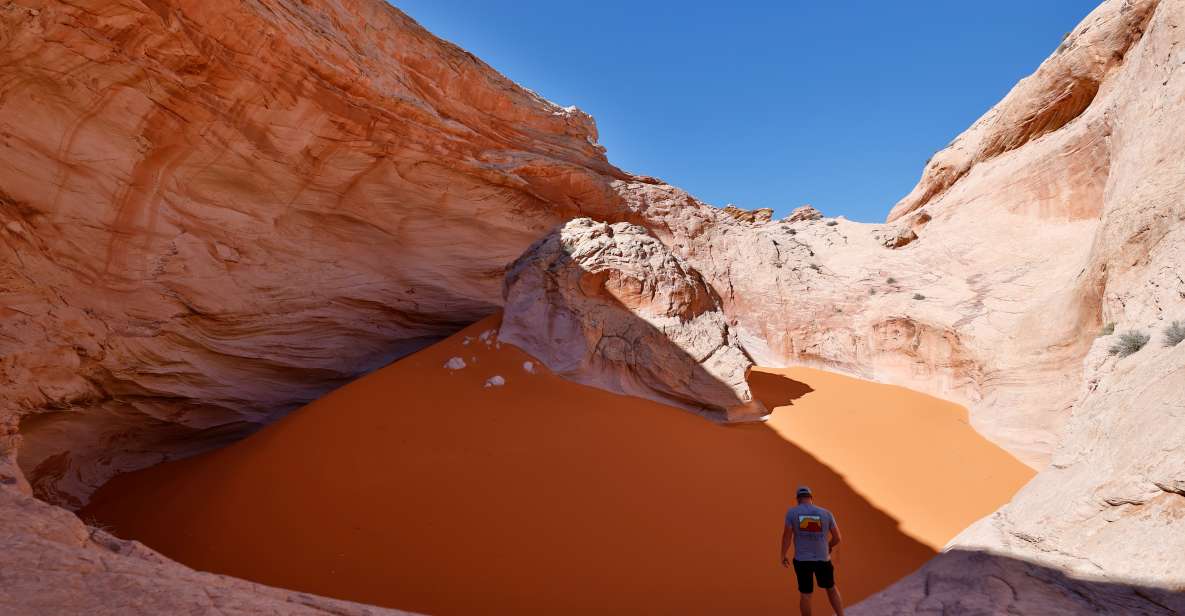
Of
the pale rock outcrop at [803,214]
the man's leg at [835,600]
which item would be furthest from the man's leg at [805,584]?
the pale rock outcrop at [803,214]

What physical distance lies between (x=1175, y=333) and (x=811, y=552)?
13.1 feet

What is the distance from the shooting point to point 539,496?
6188 mm

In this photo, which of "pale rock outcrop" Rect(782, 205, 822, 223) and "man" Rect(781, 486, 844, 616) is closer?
"man" Rect(781, 486, 844, 616)

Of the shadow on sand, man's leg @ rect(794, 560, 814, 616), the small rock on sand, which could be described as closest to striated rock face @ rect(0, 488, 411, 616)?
the shadow on sand

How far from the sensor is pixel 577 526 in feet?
19.1

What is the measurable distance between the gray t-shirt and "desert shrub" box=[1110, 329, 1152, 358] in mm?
3713

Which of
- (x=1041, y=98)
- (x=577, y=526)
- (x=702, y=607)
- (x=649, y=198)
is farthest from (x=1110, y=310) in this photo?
(x=649, y=198)

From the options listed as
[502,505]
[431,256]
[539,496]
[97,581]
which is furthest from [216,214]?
[97,581]

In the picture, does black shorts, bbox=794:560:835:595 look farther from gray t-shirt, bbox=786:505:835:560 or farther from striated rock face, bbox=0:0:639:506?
striated rock face, bbox=0:0:639:506

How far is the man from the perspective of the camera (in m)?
Answer: 4.39

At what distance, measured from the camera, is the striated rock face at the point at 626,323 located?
870cm

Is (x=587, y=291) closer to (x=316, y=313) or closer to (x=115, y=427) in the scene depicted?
(x=316, y=313)

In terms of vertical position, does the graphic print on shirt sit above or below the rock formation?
below

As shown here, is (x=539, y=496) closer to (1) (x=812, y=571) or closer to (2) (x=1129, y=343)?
(1) (x=812, y=571)
